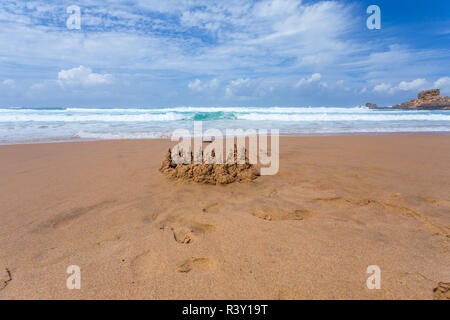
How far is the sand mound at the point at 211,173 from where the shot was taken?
10.2ft

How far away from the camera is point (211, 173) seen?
3.12 m

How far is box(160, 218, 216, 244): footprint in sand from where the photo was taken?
6.03 feet

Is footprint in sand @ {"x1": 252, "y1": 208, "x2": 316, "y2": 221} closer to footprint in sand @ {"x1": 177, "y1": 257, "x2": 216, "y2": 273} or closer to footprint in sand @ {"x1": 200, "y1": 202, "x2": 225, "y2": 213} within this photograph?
footprint in sand @ {"x1": 200, "y1": 202, "x2": 225, "y2": 213}

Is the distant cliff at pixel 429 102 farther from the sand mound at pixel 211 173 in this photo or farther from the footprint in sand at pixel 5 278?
the footprint in sand at pixel 5 278

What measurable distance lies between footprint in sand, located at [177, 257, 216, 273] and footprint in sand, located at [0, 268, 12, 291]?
36.7 inches

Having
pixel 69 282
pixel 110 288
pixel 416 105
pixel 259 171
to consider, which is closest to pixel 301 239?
pixel 110 288

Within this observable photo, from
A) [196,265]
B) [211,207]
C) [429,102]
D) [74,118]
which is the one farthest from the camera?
[429,102]

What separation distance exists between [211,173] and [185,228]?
1.21m

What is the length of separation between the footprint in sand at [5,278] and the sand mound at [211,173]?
6.14 feet

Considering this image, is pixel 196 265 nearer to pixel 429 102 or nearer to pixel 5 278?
pixel 5 278

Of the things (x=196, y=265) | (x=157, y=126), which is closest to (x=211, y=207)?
(x=196, y=265)

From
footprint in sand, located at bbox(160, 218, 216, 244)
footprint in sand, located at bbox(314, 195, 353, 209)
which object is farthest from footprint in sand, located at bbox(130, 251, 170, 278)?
footprint in sand, located at bbox(314, 195, 353, 209)
